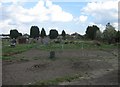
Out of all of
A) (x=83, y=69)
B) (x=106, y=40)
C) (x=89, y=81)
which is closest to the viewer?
(x=89, y=81)

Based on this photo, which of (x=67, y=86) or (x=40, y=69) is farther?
(x=40, y=69)

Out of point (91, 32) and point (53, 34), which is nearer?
point (91, 32)

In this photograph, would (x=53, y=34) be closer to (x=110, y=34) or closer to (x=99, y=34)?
(x=99, y=34)

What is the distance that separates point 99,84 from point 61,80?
1.97 metres

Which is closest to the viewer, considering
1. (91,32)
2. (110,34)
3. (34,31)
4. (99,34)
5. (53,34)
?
(110,34)

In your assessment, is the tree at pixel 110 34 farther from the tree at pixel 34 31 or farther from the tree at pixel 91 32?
the tree at pixel 34 31

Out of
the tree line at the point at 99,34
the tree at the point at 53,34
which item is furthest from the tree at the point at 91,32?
the tree at the point at 53,34

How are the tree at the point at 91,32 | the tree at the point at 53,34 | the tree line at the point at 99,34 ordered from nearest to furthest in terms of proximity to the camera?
the tree line at the point at 99,34, the tree at the point at 91,32, the tree at the point at 53,34

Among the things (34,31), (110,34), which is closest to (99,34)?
(110,34)

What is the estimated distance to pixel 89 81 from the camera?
1377 centimetres

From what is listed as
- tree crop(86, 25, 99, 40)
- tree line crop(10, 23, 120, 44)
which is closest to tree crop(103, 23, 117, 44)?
tree line crop(10, 23, 120, 44)

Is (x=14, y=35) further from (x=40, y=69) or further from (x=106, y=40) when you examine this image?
(x=40, y=69)

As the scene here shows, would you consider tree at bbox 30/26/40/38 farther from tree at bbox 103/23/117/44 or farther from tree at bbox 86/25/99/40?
tree at bbox 103/23/117/44

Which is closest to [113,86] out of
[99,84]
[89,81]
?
[99,84]
